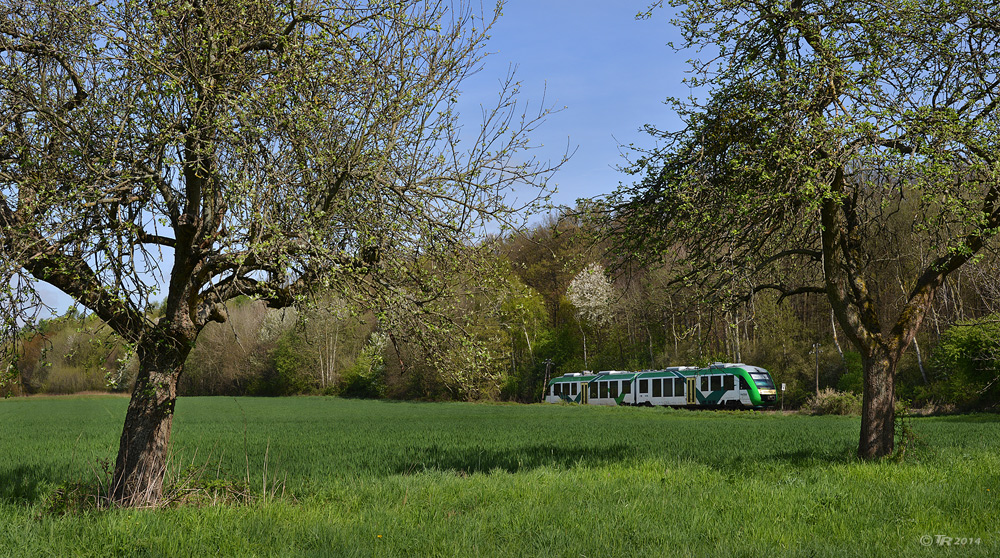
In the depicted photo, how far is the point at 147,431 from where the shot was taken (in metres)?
7.94

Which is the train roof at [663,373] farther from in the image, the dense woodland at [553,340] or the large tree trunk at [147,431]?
the large tree trunk at [147,431]

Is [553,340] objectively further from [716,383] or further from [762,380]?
[762,380]

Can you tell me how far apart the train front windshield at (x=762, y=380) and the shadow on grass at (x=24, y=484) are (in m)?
33.2

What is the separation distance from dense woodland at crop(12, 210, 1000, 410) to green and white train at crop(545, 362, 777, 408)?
6.08ft

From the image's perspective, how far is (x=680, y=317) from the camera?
10.9 metres

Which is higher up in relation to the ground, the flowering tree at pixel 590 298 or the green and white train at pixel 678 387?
the flowering tree at pixel 590 298

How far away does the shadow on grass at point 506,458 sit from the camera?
12391 millimetres

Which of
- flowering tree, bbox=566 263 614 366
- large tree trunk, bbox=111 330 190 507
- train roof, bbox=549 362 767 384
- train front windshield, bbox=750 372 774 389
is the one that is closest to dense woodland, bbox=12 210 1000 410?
flowering tree, bbox=566 263 614 366

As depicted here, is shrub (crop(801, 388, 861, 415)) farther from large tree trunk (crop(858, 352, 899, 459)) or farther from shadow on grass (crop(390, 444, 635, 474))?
large tree trunk (crop(858, 352, 899, 459))

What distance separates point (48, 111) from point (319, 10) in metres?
2.74

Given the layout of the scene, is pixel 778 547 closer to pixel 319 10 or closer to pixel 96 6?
pixel 319 10

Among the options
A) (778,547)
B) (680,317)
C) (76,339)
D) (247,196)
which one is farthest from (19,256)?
(680,317)

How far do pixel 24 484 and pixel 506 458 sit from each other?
8254mm

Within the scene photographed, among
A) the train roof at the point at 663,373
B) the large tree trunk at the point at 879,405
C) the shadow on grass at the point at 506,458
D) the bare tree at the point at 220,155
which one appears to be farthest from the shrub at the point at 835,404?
the bare tree at the point at 220,155
